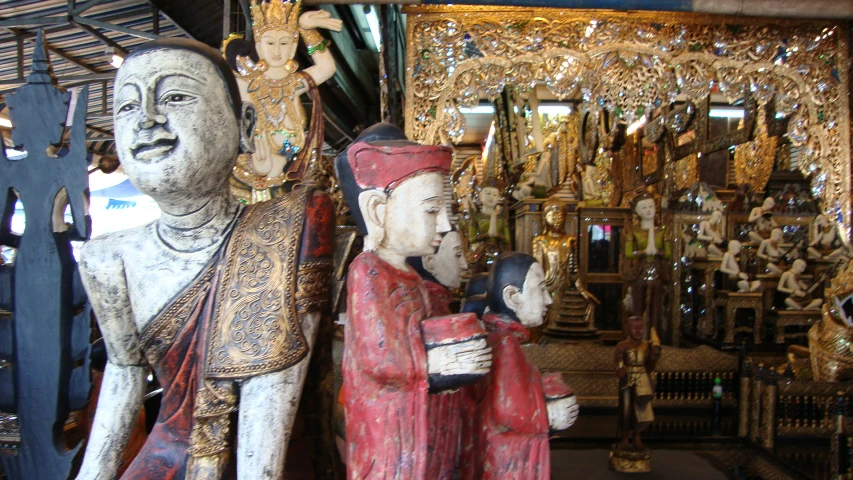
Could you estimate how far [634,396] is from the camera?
3383 millimetres

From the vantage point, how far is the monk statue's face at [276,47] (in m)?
2.84

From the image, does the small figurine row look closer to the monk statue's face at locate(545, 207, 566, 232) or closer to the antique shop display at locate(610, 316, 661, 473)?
the antique shop display at locate(610, 316, 661, 473)

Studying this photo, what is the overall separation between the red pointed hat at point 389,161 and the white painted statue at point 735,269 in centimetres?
654

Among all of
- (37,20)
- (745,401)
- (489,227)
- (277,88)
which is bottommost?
(745,401)

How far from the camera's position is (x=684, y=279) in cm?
741

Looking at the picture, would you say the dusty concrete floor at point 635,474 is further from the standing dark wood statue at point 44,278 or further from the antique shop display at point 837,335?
the standing dark wood statue at point 44,278

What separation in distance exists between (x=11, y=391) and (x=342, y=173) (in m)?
1.27

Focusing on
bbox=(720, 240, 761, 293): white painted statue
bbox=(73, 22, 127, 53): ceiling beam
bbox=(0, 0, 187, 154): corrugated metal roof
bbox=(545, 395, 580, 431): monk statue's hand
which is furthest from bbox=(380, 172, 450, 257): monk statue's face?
Result: bbox=(720, 240, 761, 293): white painted statue

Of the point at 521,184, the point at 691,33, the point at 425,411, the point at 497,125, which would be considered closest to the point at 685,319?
the point at 521,184

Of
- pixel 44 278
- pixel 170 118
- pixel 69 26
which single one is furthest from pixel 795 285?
pixel 69 26

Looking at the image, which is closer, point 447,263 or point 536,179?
point 447,263

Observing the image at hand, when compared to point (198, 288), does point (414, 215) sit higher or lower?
higher

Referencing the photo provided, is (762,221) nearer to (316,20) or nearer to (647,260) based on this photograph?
(647,260)

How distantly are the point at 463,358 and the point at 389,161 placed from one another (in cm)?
48
